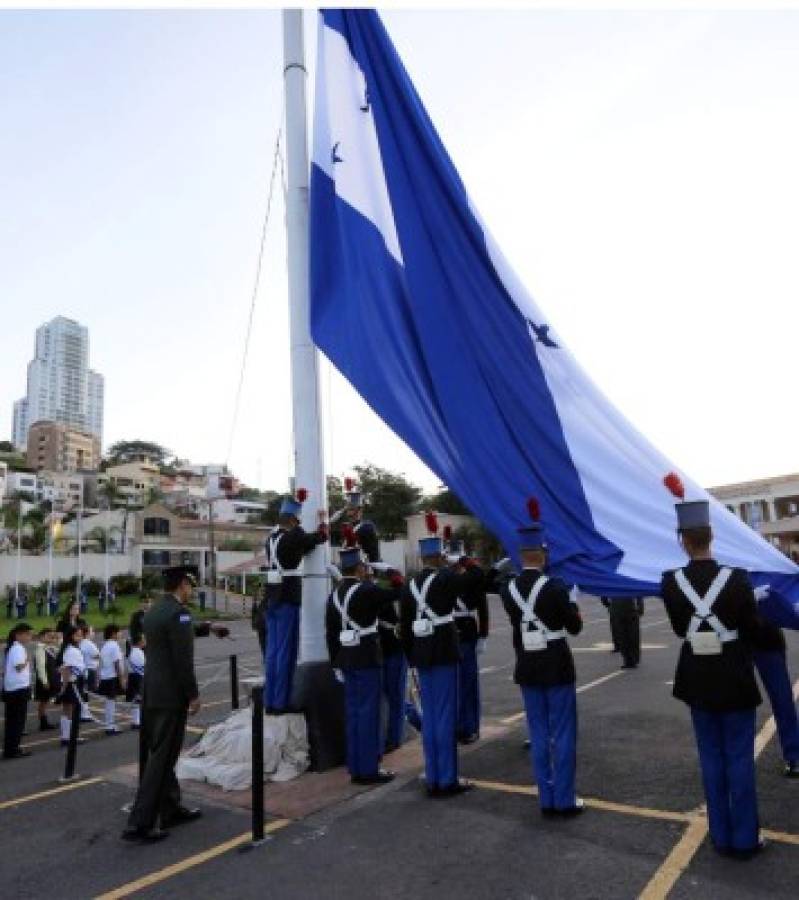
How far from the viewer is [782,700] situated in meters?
5.60

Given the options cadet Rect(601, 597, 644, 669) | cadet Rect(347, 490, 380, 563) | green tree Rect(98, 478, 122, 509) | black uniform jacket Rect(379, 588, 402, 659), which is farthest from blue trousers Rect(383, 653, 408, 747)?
green tree Rect(98, 478, 122, 509)

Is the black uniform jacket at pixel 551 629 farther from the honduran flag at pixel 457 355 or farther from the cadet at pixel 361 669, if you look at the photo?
the cadet at pixel 361 669

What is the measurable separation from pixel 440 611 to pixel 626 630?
6675 millimetres

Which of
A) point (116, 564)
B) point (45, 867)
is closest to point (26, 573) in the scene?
point (116, 564)

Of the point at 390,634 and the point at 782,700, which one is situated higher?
the point at 390,634

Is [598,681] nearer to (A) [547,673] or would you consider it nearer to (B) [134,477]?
(A) [547,673]

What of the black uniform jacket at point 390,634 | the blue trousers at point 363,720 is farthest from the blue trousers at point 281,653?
the black uniform jacket at point 390,634

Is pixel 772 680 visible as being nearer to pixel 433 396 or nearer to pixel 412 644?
pixel 412 644

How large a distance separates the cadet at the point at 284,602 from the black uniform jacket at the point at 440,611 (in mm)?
1108

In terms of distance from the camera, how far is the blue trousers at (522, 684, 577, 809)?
496 cm

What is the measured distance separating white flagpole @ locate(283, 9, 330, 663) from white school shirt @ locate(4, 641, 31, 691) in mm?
4537

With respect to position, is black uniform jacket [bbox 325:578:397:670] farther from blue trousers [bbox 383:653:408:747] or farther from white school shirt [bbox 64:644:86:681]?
white school shirt [bbox 64:644:86:681]

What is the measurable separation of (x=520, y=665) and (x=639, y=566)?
1.13 metres

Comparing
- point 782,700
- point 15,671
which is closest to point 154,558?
point 15,671
